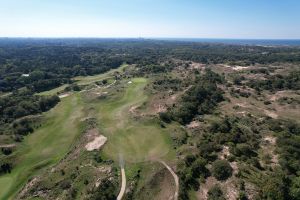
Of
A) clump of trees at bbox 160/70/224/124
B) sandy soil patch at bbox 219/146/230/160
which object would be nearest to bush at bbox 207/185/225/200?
sandy soil patch at bbox 219/146/230/160

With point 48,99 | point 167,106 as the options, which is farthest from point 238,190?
point 48,99

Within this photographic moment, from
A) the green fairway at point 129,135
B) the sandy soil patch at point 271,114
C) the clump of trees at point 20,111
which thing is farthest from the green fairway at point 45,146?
the sandy soil patch at point 271,114

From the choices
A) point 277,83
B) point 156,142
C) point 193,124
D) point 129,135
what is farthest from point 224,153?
point 277,83

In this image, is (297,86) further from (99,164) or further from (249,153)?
(99,164)

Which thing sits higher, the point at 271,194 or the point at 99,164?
the point at 271,194

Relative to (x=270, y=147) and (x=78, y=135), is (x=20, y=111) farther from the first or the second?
(x=270, y=147)

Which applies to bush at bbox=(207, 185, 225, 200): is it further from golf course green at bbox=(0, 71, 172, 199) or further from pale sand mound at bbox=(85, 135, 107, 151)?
pale sand mound at bbox=(85, 135, 107, 151)

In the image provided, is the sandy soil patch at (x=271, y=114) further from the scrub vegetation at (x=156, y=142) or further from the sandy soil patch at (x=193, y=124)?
the sandy soil patch at (x=193, y=124)
